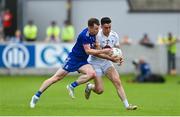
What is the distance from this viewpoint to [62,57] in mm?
33844

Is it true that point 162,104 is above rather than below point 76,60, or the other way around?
below

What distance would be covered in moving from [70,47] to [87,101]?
12.9 metres

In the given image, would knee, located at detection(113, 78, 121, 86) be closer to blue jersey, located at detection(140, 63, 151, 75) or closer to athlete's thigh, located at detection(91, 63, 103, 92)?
athlete's thigh, located at detection(91, 63, 103, 92)

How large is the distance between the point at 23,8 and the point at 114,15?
15.9 feet

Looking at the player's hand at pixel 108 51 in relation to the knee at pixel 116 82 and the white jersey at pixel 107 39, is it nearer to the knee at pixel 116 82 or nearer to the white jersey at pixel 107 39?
the white jersey at pixel 107 39

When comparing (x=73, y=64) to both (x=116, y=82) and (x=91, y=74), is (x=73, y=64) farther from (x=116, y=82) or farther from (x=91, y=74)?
(x=116, y=82)

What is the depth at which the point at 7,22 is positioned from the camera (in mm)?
41844

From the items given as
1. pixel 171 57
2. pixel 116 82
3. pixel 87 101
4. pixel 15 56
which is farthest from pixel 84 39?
pixel 171 57

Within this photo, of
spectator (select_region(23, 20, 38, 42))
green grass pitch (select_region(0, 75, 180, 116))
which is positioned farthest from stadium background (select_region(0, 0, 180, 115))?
spectator (select_region(23, 20, 38, 42))

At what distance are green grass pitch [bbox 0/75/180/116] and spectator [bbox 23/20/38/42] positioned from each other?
8860 millimetres

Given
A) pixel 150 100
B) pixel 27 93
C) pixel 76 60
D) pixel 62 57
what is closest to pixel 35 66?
pixel 62 57

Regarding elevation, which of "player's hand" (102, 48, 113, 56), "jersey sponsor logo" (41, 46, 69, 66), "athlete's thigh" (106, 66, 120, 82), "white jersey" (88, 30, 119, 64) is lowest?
"jersey sponsor logo" (41, 46, 69, 66)

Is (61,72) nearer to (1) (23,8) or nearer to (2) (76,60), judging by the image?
(2) (76,60)

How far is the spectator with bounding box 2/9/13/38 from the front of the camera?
41.7 m
